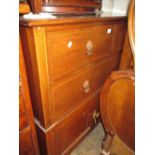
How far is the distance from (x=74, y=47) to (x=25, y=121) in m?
0.49

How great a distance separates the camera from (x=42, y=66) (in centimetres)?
77

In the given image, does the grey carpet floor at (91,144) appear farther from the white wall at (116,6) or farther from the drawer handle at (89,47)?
the white wall at (116,6)

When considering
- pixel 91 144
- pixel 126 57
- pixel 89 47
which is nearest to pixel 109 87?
pixel 89 47

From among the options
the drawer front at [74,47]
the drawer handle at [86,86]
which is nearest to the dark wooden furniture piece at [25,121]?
the drawer front at [74,47]

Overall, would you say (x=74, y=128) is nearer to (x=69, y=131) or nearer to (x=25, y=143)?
(x=69, y=131)

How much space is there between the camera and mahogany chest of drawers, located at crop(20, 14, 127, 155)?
76cm

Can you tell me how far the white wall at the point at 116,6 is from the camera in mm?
1447

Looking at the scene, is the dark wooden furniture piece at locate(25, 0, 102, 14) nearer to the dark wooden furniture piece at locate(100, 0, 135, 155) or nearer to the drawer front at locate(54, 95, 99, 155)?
the dark wooden furniture piece at locate(100, 0, 135, 155)

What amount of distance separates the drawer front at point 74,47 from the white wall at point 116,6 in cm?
41

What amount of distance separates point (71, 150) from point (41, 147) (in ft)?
0.98

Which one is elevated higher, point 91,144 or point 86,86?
point 86,86

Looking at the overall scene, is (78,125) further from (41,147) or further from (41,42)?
(41,42)

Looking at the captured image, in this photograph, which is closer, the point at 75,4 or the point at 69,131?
the point at 75,4
